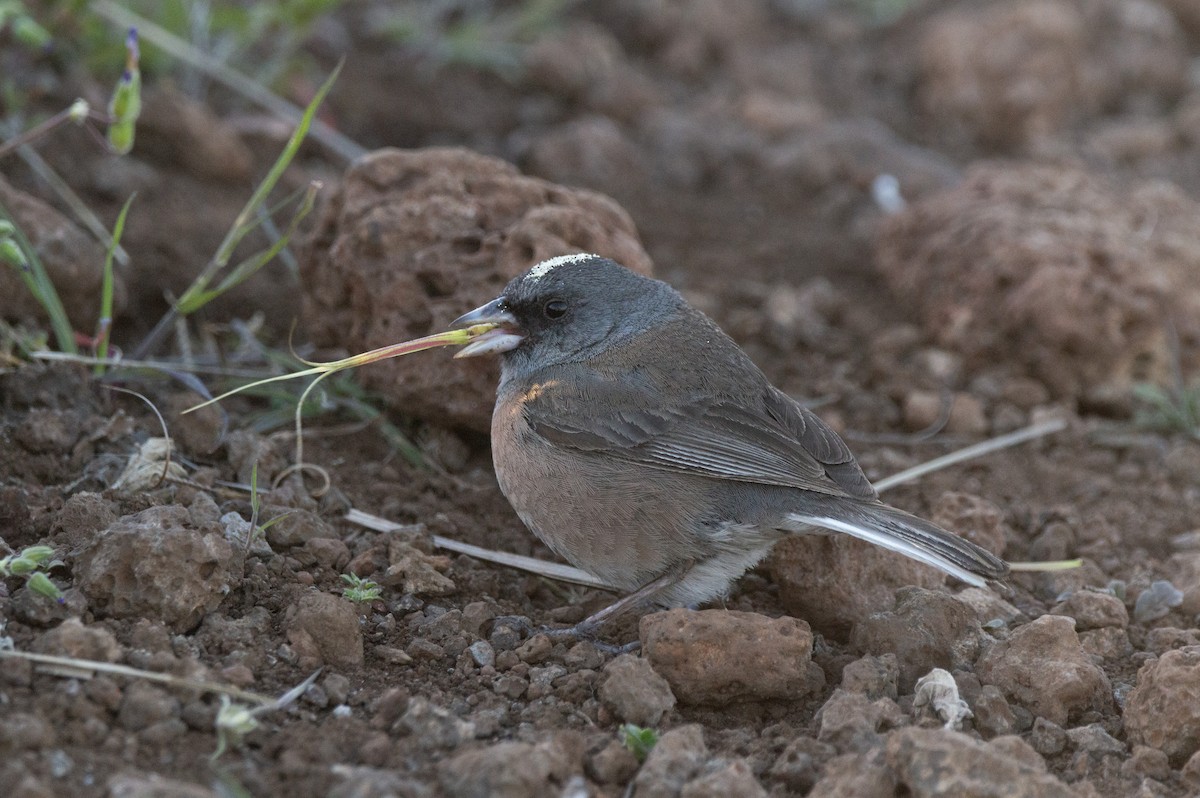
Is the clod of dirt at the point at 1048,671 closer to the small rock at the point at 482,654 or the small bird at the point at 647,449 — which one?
the small bird at the point at 647,449

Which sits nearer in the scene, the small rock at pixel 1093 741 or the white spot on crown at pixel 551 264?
the small rock at pixel 1093 741

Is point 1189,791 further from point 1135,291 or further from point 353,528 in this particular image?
point 1135,291

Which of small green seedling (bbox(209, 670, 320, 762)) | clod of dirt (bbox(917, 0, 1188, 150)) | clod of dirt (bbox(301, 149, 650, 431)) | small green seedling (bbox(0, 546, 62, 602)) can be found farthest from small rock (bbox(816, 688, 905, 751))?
clod of dirt (bbox(917, 0, 1188, 150))

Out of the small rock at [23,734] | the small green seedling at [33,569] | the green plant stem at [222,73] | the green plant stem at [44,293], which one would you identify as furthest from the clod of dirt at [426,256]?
the small rock at [23,734]

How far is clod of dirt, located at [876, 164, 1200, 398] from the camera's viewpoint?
18.4 ft

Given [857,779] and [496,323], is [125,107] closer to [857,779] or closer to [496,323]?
[496,323]

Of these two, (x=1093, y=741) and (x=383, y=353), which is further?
(x=383, y=353)

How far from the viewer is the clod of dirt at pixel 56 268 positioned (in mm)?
4531

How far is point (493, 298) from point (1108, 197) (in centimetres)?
347

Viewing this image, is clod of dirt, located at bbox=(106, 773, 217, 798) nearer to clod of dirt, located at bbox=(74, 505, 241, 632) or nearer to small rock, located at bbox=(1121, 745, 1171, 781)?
clod of dirt, located at bbox=(74, 505, 241, 632)

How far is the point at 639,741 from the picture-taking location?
10.1 ft

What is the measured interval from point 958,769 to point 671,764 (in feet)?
2.13

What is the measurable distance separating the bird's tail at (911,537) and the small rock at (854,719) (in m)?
0.46

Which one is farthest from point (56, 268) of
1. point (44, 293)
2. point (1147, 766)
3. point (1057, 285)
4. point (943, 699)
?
point (1057, 285)
